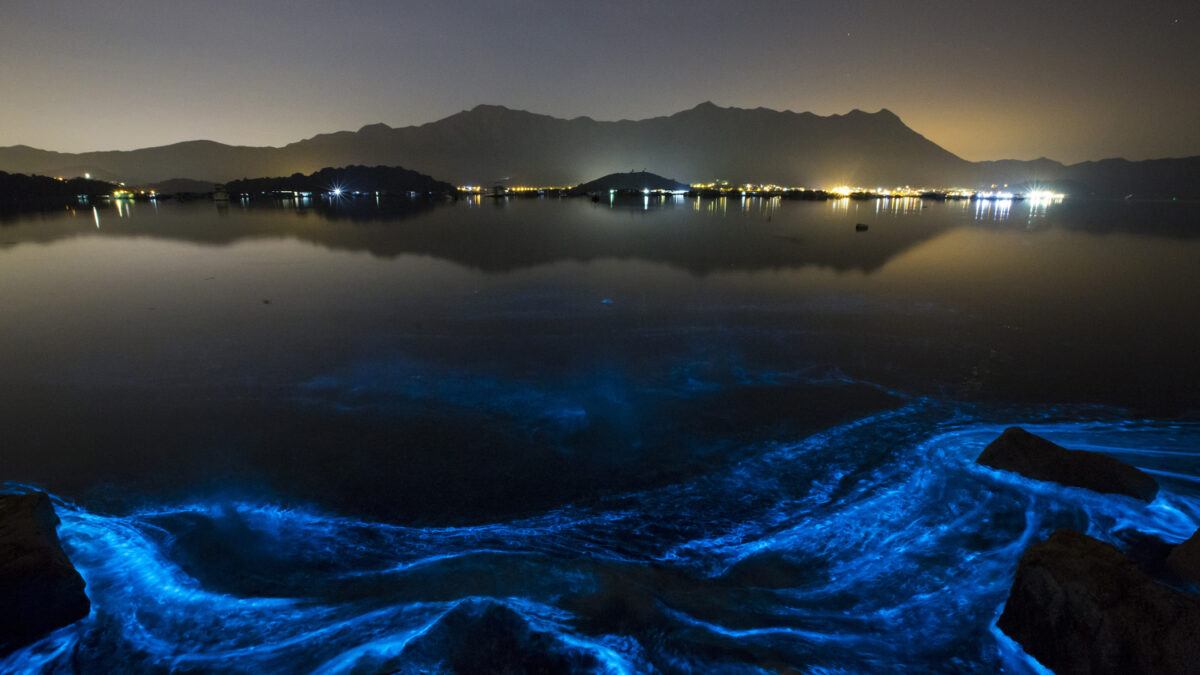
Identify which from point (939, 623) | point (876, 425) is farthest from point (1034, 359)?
point (939, 623)

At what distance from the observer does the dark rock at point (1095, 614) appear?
13.3 feet

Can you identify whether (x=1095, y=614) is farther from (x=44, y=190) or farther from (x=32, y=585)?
(x=44, y=190)

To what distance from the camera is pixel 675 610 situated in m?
5.30

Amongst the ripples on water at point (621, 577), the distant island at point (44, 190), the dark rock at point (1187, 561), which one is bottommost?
the ripples on water at point (621, 577)

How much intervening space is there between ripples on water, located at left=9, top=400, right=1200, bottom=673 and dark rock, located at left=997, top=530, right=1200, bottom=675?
0.40 meters

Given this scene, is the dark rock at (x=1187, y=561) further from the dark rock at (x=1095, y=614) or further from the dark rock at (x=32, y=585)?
the dark rock at (x=32, y=585)

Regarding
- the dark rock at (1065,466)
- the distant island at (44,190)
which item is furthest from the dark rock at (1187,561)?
the distant island at (44,190)

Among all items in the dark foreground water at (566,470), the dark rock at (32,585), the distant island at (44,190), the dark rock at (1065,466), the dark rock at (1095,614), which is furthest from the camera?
the distant island at (44,190)

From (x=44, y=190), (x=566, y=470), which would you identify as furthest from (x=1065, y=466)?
(x=44, y=190)

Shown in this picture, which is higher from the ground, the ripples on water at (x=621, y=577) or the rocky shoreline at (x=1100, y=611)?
the rocky shoreline at (x=1100, y=611)

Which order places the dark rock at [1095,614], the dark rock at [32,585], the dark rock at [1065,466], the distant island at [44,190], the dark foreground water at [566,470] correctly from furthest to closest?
the distant island at [44,190]
the dark rock at [1065,466]
the dark foreground water at [566,470]
the dark rock at [32,585]
the dark rock at [1095,614]

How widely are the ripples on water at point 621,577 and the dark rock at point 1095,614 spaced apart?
40 cm

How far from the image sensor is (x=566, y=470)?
316 inches

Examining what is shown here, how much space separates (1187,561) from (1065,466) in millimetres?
1999
